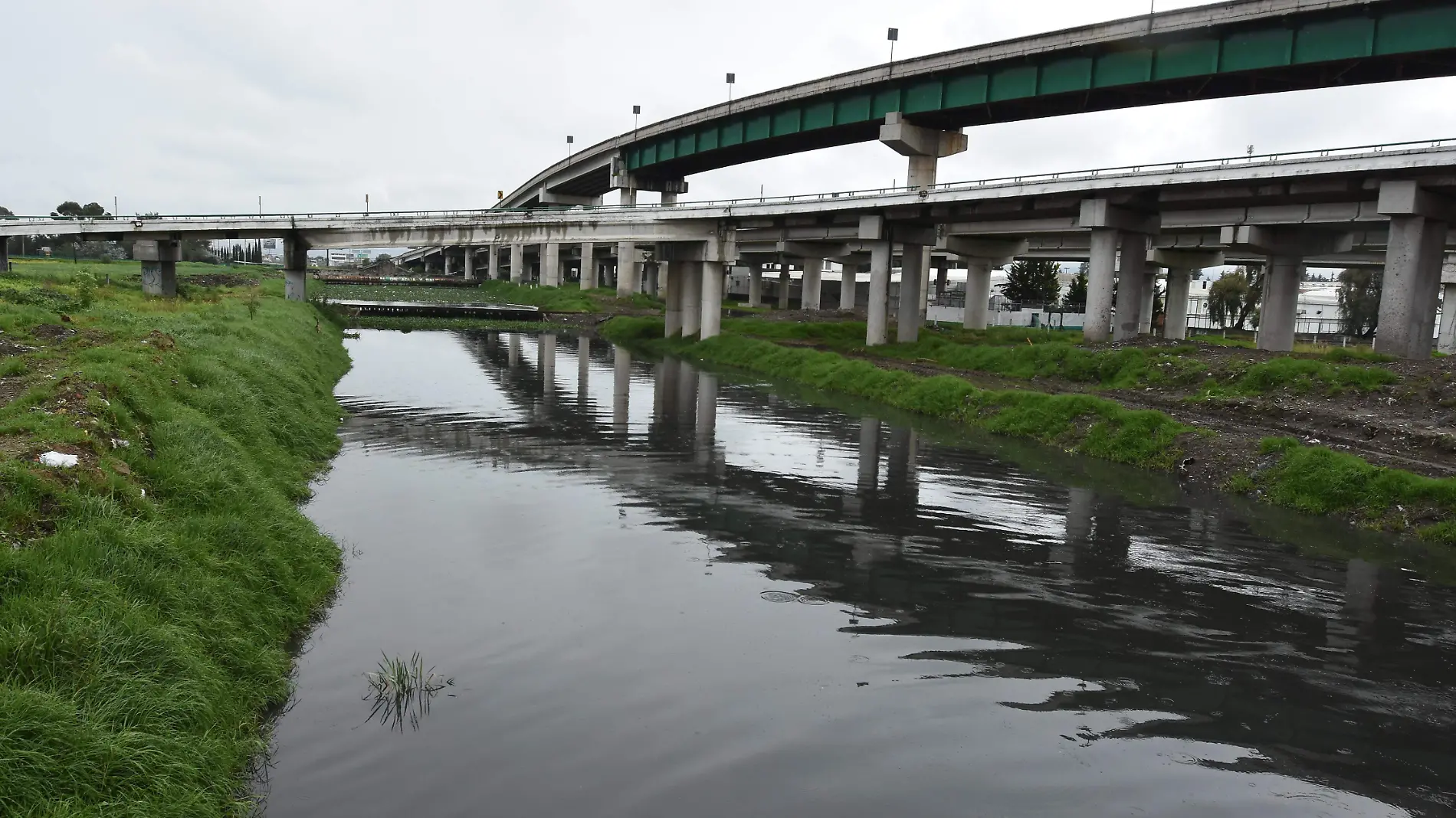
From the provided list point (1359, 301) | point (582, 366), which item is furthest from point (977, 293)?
point (1359, 301)

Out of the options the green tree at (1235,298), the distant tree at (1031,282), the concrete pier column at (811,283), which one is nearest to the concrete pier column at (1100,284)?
the concrete pier column at (811,283)

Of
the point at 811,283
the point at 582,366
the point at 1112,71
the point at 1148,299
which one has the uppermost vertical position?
the point at 1112,71

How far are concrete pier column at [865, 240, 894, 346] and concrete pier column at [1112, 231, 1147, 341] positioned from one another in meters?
11.7

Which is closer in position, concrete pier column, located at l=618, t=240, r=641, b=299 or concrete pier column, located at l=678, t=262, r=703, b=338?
concrete pier column, located at l=678, t=262, r=703, b=338

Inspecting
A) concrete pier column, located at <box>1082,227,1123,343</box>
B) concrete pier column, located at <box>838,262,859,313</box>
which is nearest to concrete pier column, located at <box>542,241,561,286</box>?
concrete pier column, located at <box>838,262,859,313</box>

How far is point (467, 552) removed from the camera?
1562 cm

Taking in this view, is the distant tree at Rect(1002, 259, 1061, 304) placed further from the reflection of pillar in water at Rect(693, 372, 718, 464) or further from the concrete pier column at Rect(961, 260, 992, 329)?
the reflection of pillar in water at Rect(693, 372, 718, 464)

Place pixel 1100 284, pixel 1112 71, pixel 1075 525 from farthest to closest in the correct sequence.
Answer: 1. pixel 1112 71
2. pixel 1100 284
3. pixel 1075 525

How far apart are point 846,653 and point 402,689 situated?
17.0 ft

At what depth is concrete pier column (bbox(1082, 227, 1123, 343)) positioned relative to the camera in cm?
4628

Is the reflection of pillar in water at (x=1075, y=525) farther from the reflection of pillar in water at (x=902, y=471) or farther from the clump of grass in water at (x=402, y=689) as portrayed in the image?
the clump of grass in water at (x=402, y=689)

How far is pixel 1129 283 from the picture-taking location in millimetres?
49500

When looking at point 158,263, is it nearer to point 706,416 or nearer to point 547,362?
point 547,362

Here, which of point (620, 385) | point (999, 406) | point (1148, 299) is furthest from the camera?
point (1148, 299)
